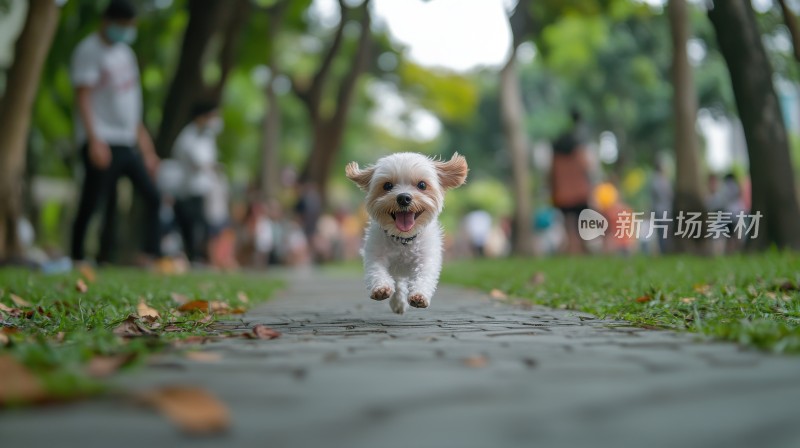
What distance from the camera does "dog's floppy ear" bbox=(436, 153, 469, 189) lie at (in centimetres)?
659

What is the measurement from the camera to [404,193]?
5949 millimetres

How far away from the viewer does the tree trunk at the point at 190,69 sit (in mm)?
16375

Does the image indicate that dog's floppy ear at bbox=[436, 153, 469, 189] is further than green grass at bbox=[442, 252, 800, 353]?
Yes

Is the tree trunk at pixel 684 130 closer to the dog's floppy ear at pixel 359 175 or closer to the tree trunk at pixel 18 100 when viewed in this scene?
the dog's floppy ear at pixel 359 175

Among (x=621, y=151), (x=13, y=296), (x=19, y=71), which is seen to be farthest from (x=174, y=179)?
(x=621, y=151)

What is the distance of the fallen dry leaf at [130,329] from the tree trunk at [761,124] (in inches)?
359

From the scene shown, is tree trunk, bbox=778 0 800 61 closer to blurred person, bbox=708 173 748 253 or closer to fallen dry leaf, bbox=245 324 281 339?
blurred person, bbox=708 173 748 253

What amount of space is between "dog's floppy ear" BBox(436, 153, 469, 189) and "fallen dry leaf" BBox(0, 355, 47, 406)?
4.19 m

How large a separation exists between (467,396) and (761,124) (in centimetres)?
1019

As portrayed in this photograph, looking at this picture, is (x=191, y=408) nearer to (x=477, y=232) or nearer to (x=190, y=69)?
(x=190, y=69)

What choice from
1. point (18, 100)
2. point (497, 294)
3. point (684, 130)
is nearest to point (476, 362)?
point (497, 294)

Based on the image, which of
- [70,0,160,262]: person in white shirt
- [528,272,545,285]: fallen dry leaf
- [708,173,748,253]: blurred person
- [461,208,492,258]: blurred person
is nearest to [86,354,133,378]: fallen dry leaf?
[528,272,545,285]: fallen dry leaf

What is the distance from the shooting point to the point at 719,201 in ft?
64.6

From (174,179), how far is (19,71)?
3.36 m
